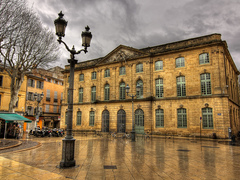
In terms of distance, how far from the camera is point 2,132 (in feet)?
62.7

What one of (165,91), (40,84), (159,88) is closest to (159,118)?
(165,91)

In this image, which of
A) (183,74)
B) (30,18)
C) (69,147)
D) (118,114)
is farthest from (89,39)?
(118,114)

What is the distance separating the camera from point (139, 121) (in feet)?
86.6

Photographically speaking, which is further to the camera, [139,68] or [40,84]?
[40,84]

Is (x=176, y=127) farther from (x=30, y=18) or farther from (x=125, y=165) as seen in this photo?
(x=30, y=18)

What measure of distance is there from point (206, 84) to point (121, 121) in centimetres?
1279

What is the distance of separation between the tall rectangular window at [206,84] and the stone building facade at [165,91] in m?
0.05

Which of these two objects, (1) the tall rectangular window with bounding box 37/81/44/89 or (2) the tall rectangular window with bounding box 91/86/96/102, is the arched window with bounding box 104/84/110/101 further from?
(1) the tall rectangular window with bounding box 37/81/44/89

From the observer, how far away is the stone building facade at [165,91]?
2212 centimetres

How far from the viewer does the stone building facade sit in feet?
72.6

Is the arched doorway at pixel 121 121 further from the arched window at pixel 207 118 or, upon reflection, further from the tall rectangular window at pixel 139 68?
the arched window at pixel 207 118

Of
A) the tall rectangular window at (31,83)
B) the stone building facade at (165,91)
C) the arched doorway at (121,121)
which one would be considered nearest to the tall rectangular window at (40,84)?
the tall rectangular window at (31,83)

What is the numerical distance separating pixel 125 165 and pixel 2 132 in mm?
16854

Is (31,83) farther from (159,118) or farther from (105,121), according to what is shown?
(159,118)
